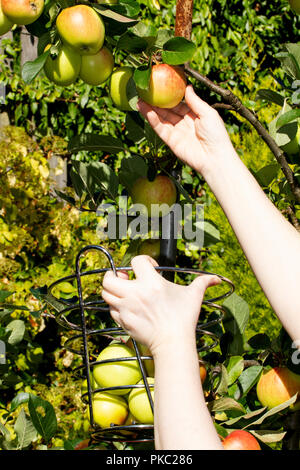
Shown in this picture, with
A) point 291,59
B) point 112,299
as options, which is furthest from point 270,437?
point 291,59

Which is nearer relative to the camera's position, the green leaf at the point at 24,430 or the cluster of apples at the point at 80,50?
the cluster of apples at the point at 80,50

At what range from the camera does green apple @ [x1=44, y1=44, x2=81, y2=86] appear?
100cm

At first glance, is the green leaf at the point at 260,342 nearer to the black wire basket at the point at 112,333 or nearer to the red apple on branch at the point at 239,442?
the black wire basket at the point at 112,333

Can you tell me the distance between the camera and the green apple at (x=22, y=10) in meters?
0.93

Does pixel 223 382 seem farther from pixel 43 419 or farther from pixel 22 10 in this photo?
pixel 22 10

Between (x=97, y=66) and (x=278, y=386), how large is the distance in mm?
690

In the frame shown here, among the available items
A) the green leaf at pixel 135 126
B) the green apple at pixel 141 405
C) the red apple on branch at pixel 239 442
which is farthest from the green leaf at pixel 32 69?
the red apple on branch at pixel 239 442

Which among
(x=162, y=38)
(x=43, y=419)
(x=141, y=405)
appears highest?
(x=162, y=38)

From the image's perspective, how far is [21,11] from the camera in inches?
36.8

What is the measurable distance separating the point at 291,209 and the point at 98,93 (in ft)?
7.29

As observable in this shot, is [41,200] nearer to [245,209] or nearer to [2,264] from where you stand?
[2,264]

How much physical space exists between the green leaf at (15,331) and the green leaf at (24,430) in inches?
14.7

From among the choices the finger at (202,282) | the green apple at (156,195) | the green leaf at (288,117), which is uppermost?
the green leaf at (288,117)

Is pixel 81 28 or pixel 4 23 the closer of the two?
pixel 81 28
